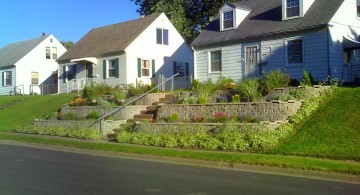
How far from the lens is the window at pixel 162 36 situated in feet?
118

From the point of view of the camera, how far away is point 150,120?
A: 66.8ft

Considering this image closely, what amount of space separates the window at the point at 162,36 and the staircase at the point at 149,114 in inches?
531

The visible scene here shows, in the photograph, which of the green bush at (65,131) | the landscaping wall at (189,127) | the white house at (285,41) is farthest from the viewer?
the white house at (285,41)

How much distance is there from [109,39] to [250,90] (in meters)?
20.4

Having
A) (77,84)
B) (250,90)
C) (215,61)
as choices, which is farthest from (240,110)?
(77,84)

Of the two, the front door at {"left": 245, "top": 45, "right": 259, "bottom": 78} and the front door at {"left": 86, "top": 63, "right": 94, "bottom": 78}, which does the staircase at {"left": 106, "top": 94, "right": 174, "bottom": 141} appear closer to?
the front door at {"left": 245, "top": 45, "right": 259, "bottom": 78}

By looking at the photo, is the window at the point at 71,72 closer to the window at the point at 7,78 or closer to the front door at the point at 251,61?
the window at the point at 7,78

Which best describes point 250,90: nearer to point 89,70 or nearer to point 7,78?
point 89,70

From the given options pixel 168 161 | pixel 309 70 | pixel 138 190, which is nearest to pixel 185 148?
pixel 168 161

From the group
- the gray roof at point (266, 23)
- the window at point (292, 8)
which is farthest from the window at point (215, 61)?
the window at point (292, 8)

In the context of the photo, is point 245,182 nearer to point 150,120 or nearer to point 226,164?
point 226,164

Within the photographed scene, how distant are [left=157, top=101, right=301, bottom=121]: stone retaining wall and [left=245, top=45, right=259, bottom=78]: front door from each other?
7.26m

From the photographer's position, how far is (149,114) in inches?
842

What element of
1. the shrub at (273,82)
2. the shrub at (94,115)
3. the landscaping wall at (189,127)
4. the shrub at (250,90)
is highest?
the shrub at (273,82)
